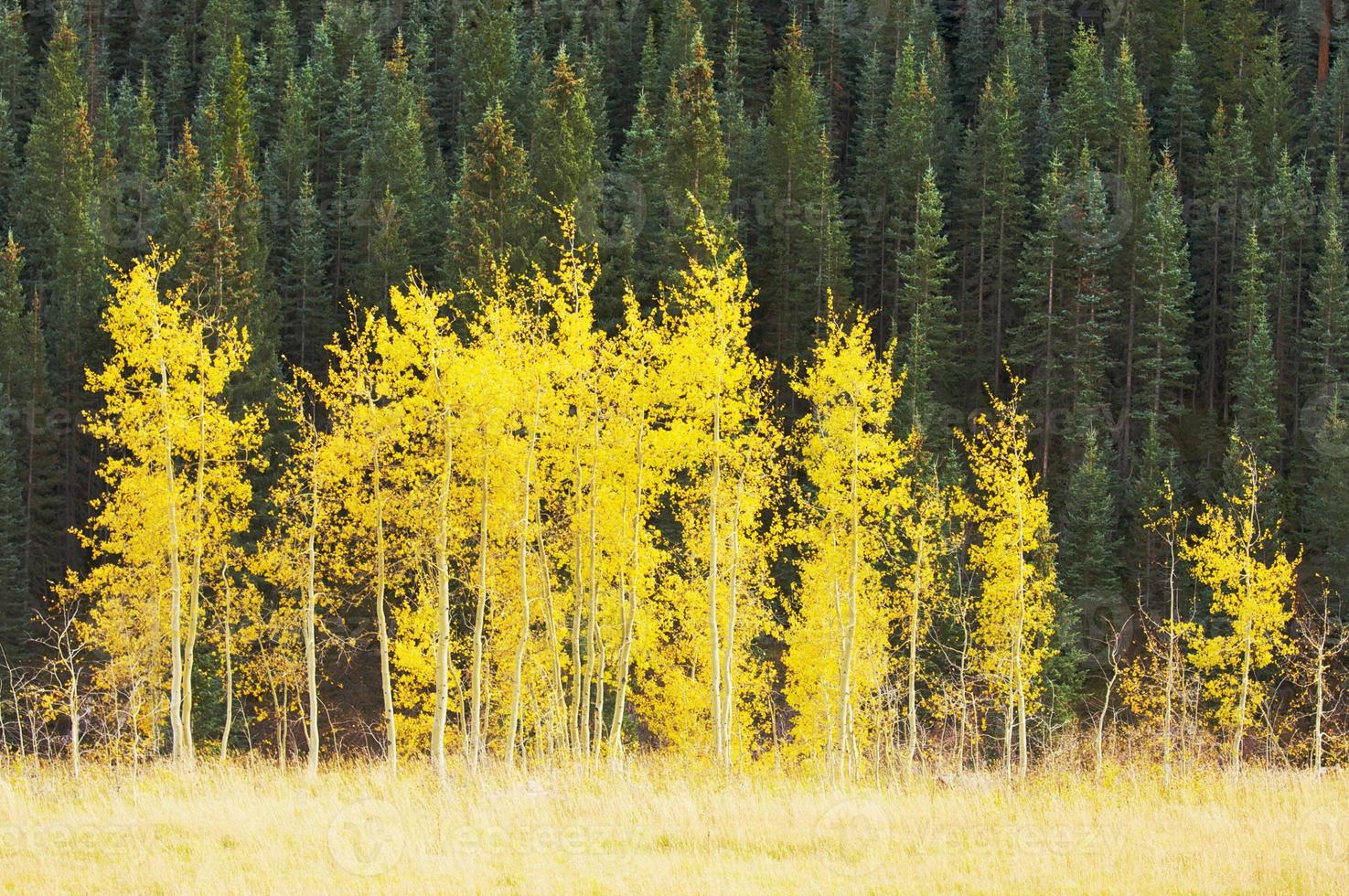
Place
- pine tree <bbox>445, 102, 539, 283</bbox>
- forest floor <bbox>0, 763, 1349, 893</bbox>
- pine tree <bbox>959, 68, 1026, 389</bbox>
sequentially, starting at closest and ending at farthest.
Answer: forest floor <bbox>0, 763, 1349, 893</bbox>
pine tree <bbox>445, 102, 539, 283</bbox>
pine tree <bbox>959, 68, 1026, 389</bbox>

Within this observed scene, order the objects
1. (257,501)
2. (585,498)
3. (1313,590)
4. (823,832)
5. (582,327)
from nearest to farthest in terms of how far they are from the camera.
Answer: (823,832) < (582,327) < (585,498) < (257,501) < (1313,590)

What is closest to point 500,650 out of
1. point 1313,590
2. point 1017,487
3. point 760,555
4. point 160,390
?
point 760,555

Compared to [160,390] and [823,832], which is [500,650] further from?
[823,832]

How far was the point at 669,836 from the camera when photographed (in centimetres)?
1552

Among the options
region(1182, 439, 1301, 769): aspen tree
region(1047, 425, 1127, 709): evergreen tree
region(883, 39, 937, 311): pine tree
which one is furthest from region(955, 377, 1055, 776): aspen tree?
region(883, 39, 937, 311): pine tree

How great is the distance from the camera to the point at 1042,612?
38.2 metres

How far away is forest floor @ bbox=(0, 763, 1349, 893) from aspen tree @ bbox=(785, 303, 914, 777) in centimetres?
1061

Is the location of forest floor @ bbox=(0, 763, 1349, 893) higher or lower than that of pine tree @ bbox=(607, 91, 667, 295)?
lower

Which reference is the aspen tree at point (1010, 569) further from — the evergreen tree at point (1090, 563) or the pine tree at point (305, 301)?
the pine tree at point (305, 301)

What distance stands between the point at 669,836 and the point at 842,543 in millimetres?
19857

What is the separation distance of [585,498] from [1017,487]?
12864 mm

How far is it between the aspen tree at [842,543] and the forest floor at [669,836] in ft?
34.8

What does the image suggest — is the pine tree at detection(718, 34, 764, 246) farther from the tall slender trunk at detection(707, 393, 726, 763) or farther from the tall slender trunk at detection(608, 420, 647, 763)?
the tall slender trunk at detection(707, 393, 726, 763)

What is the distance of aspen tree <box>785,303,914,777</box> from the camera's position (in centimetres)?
3200
